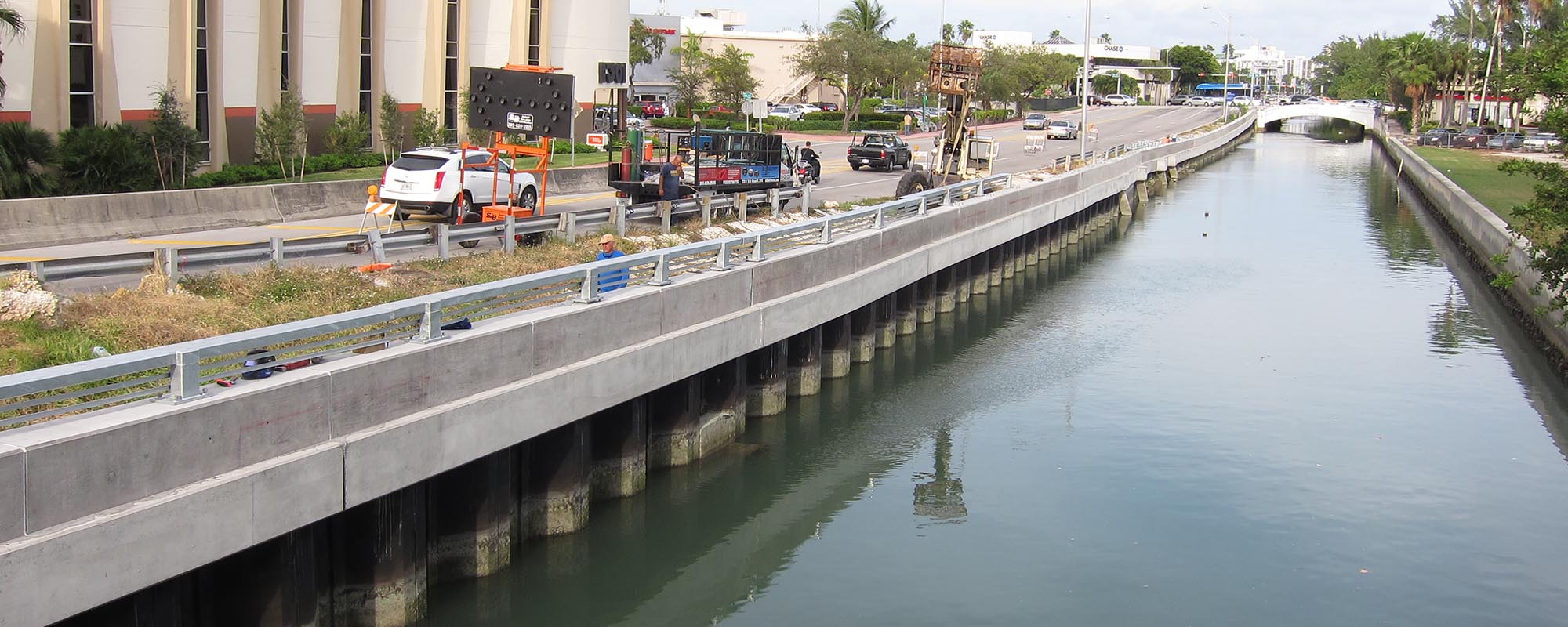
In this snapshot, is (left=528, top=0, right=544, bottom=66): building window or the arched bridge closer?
(left=528, top=0, right=544, bottom=66): building window

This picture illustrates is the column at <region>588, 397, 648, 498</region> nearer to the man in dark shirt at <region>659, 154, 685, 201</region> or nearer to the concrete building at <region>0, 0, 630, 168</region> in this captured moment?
the man in dark shirt at <region>659, 154, 685, 201</region>

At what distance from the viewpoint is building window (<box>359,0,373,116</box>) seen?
153ft

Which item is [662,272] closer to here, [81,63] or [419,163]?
[419,163]

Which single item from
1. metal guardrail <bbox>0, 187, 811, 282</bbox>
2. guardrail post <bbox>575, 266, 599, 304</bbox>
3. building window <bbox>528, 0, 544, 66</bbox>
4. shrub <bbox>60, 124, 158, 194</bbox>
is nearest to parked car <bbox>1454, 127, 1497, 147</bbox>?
building window <bbox>528, 0, 544, 66</bbox>

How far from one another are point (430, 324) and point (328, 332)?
130 centimetres

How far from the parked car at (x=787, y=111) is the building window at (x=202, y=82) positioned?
186ft

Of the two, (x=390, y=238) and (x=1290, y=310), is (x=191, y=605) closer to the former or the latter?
(x=390, y=238)

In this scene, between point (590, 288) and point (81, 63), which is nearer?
point (590, 288)

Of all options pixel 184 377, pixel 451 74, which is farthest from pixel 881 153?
pixel 184 377

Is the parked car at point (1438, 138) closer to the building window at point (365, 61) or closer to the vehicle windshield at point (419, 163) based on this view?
the building window at point (365, 61)

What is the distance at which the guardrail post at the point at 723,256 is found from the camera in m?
19.2

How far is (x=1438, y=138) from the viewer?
324ft

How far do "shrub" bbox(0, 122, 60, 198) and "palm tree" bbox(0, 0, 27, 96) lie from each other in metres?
1.02

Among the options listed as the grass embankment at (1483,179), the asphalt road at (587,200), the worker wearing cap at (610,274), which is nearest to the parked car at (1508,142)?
the grass embankment at (1483,179)
